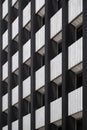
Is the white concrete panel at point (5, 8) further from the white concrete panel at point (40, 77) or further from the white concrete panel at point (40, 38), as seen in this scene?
the white concrete panel at point (40, 77)

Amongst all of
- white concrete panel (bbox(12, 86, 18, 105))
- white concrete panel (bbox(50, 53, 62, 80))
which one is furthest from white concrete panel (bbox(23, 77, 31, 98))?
white concrete panel (bbox(50, 53, 62, 80))

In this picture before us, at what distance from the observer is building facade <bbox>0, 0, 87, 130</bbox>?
36.1 metres

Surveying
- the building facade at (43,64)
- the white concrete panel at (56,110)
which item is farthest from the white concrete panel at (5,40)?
the white concrete panel at (56,110)

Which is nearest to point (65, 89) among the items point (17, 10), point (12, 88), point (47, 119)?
point (47, 119)

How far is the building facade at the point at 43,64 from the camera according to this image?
3612cm

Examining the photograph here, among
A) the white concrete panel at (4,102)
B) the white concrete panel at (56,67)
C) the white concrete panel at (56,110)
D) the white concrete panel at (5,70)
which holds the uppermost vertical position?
the white concrete panel at (5,70)

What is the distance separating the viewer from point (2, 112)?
174 ft

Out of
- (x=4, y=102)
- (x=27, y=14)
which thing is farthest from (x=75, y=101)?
(x=4, y=102)

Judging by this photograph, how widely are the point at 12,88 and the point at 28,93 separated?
522cm

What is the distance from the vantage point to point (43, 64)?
146ft

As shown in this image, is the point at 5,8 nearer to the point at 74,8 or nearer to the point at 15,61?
the point at 15,61

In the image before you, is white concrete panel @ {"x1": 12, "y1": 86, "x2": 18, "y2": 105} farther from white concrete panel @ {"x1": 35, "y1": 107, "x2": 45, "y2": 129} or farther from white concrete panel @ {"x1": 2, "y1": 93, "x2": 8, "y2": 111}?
white concrete panel @ {"x1": 35, "y1": 107, "x2": 45, "y2": 129}

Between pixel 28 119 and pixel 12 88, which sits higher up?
pixel 12 88

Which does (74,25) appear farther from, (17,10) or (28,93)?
(17,10)
